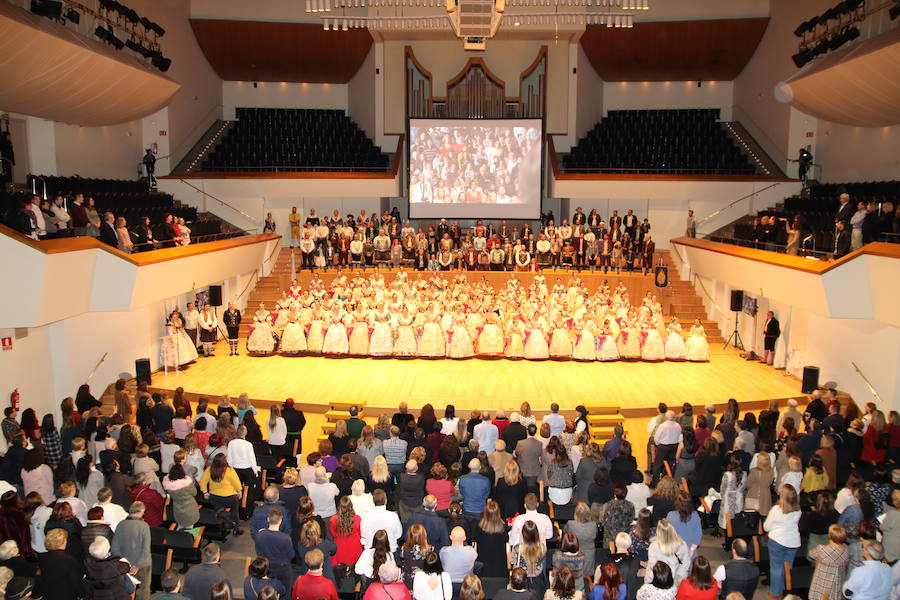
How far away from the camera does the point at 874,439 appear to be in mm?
9570

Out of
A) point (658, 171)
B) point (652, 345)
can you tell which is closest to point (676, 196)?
point (658, 171)

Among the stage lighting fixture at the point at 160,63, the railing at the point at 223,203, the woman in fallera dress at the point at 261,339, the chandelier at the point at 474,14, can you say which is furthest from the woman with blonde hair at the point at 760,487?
the railing at the point at 223,203

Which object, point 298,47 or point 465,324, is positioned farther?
point 298,47

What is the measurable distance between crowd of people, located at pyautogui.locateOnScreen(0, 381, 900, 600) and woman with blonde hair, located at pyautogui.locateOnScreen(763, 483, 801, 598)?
14 millimetres

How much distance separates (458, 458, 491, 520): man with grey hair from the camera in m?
7.23

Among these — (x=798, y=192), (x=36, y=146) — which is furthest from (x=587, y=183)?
(x=36, y=146)

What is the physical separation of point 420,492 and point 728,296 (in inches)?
555

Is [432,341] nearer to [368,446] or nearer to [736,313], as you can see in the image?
[368,446]

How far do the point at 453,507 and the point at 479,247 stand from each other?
51.2ft

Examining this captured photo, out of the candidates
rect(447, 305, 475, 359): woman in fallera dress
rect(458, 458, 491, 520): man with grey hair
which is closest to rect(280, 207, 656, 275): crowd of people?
rect(447, 305, 475, 359): woman in fallera dress

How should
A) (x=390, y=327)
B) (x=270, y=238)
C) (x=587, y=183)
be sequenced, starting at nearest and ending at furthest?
(x=390, y=327) < (x=270, y=238) < (x=587, y=183)

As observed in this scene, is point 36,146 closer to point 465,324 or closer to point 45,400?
point 45,400

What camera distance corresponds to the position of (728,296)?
19.0 m

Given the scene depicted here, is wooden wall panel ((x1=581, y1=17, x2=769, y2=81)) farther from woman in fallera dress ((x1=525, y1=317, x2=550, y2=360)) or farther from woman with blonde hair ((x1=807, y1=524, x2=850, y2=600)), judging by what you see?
woman with blonde hair ((x1=807, y1=524, x2=850, y2=600))
